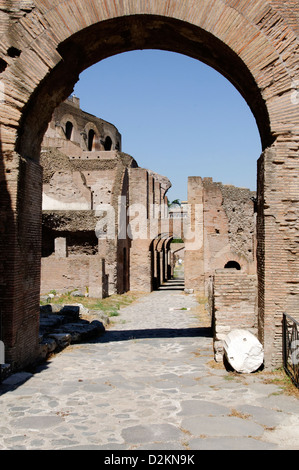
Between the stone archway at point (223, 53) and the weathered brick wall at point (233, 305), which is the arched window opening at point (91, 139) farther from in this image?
the weathered brick wall at point (233, 305)

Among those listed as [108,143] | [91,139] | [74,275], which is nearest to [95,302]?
[74,275]

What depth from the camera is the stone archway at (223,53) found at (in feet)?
19.6

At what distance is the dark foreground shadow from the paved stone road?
152 centimetres

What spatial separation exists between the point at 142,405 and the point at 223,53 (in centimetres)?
517

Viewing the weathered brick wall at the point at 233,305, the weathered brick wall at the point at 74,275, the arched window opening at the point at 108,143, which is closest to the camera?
the weathered brick wall at the point at 233,305

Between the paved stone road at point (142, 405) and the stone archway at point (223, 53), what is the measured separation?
2.70 ft

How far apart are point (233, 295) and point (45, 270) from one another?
12449 millimetres

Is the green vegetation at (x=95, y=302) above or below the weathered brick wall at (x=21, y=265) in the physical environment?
below

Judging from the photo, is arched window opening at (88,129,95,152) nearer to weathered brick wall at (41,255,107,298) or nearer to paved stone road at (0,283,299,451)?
weathered brick wall at (41,255,107,298)

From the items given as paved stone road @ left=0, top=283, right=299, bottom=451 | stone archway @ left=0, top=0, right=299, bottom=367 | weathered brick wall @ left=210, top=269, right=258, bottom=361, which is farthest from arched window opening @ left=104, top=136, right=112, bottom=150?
weathered brick wall @ left=210, top=269, right=258, bottom=361

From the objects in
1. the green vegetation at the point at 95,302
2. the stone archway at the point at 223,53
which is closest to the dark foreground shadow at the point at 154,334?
the stone archway at the point at 223,53

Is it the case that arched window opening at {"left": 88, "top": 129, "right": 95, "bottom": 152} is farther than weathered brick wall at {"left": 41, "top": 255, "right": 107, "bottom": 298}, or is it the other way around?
arched window opening at {"left": 88, "top": 129, "right": 95, "bottom": 152}

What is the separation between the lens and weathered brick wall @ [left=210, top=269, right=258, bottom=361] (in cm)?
670

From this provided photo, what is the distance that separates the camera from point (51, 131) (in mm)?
30938
